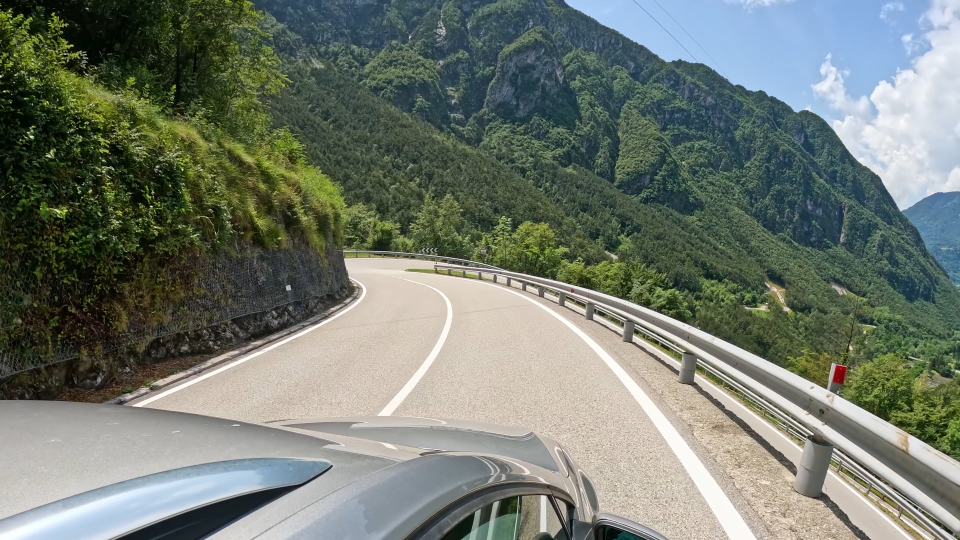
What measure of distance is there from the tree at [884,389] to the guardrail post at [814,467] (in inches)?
1497

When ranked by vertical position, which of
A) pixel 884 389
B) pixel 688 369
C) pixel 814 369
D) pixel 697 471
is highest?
pixel 688 369

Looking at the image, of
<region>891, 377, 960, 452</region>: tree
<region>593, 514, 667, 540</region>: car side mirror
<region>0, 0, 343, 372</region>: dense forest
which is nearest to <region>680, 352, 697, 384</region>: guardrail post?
<region>593, 514, 667, 540</region>: car side mirror

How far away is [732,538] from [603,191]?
197 m

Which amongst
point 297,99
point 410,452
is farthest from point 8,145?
point 297,99

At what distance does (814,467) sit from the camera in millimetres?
3477

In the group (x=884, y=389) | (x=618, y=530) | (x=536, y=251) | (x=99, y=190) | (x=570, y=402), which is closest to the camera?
(x=618, y=530)

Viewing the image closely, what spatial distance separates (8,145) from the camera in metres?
5.12

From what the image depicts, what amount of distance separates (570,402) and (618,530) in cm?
359

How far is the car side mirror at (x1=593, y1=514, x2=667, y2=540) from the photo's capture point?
76.9 inches

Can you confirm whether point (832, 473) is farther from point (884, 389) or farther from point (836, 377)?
point (884, 389)

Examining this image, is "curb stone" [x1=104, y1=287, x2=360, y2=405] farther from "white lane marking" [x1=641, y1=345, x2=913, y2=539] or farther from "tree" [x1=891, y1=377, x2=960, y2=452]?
"tree" [x1=891, y1=377, x2=960, y2=452]

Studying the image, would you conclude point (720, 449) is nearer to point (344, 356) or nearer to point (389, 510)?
point (389, 510)

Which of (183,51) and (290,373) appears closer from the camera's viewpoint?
(290,373)

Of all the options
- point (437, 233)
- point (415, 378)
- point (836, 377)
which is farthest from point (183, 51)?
point (437, 233)
